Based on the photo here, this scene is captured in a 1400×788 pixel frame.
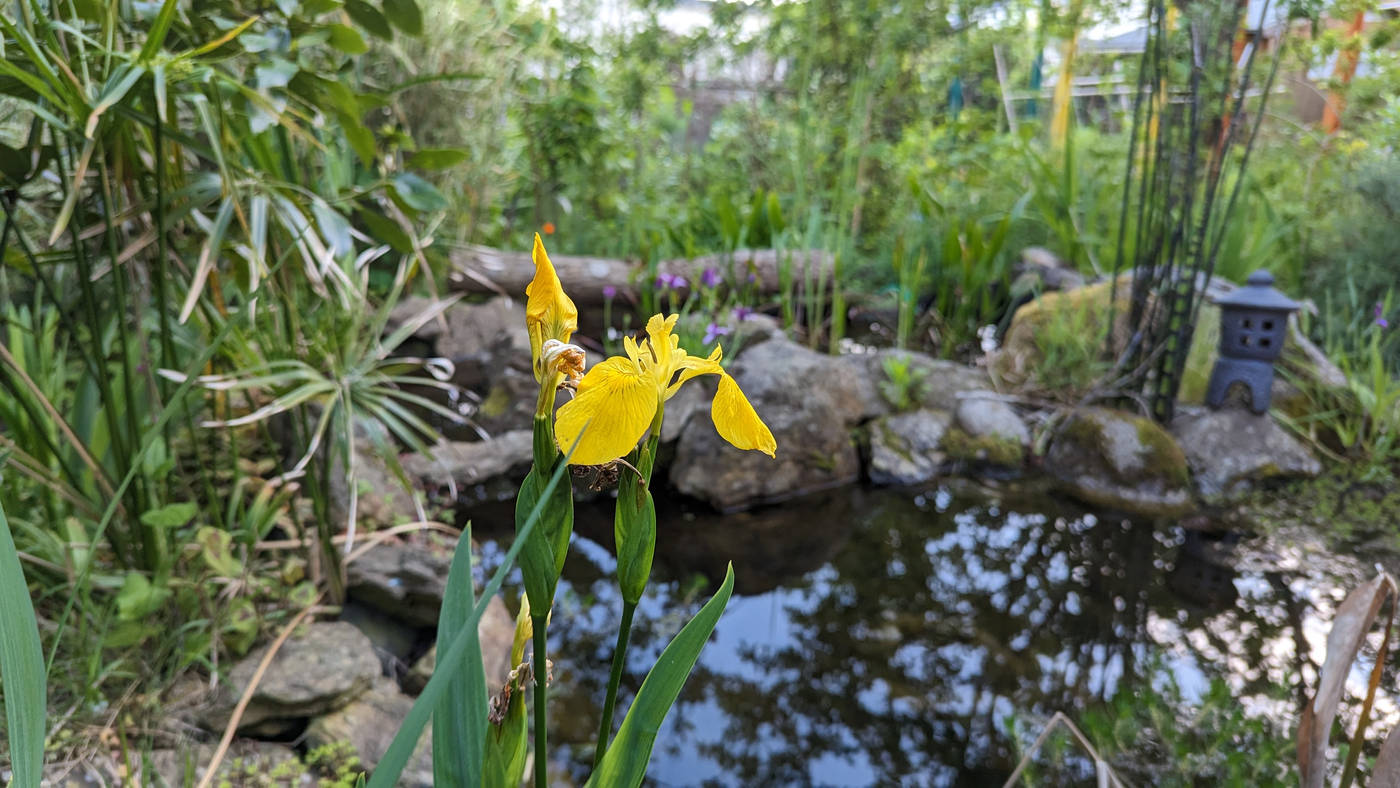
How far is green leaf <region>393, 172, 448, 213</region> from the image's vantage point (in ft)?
4.76

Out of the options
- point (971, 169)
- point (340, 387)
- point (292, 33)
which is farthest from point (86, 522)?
point (971, 169)

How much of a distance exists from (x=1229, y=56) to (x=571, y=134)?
361 cm

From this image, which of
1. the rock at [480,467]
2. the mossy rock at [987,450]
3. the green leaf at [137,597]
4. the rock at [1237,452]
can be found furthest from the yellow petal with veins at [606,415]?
the rock at [1237,452]

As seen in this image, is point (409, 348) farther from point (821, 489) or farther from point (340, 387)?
point (340, 387)

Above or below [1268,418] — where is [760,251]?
above

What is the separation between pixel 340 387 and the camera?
1.55m

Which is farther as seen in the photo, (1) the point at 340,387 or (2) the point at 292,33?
(1) the point at 340,387

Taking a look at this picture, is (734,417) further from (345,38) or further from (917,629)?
(917,629)

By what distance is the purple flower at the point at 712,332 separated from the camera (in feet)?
11.1

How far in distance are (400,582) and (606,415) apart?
159 cm

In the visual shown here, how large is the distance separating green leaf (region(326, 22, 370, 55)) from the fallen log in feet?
8.65

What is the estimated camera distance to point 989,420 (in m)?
3.42

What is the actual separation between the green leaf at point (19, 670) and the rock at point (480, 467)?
2.33m

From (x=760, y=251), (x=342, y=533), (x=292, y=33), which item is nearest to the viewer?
(x=292, y=33)
